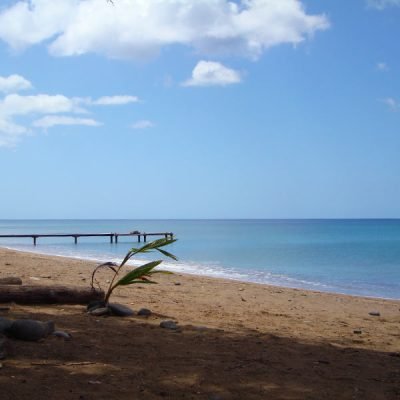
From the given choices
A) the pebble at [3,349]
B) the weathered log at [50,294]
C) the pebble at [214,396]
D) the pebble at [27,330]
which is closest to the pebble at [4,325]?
the pebble at [27,330]

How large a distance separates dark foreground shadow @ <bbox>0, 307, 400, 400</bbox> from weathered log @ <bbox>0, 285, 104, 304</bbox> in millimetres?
1403

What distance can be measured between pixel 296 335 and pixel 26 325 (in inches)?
140

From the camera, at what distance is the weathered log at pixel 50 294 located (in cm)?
777

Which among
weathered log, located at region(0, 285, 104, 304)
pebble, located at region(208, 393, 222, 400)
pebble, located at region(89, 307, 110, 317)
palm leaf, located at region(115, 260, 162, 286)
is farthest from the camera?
weathered log, located at region(0, 285, 104, 304)

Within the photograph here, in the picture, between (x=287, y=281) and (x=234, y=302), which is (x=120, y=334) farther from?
(x=287, y=281)

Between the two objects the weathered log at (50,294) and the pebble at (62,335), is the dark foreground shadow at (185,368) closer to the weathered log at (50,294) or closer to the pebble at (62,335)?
the pebble at (62,335)

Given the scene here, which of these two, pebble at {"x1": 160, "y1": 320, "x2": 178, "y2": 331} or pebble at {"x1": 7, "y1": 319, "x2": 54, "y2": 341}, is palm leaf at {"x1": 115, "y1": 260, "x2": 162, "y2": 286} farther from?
pebble at {"x1": 7, "y1": 319, "x2": 54, "y2": 341}

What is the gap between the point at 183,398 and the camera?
4129mm

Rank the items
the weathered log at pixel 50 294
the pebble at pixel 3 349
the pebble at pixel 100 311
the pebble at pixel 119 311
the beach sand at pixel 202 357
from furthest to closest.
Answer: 1. the weathered log at pixel 50 294
2. the pebble at pixel 119 311
3. the pebble at pixel 100 311
4. the pebble at pixel 3 349
5. the beach sand at pixel 202 357

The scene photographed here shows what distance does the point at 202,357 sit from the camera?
5320 millimetres

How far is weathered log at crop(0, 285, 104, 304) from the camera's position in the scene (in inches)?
306

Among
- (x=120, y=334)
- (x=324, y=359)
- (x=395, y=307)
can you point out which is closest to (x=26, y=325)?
(x=120, y=334)

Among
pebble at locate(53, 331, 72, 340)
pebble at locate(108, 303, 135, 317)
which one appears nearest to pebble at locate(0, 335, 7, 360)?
pebble at locate(53, 331, 72, 340)

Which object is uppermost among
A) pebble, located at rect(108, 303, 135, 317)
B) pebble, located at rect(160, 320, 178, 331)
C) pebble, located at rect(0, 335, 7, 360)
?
pebble, located at rect(0, 335, 7, 360)
